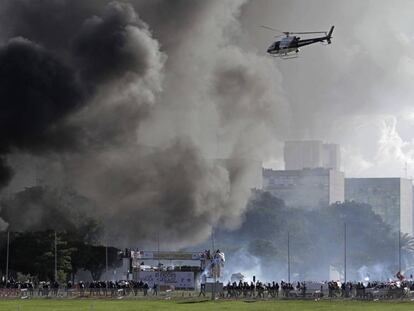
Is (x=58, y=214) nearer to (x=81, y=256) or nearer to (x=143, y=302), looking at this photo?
(x=81, y=256)

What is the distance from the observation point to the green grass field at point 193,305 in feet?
272

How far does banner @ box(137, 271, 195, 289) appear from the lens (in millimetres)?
134875

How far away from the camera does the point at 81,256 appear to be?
6181 inches

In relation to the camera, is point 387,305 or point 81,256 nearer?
point 387,305

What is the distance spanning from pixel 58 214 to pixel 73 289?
4269 centimetres

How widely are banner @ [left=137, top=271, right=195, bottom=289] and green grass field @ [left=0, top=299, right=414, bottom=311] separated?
3733cm

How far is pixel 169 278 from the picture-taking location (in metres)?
136

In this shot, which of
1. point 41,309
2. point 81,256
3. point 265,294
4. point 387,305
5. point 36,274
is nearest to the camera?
point 41,309

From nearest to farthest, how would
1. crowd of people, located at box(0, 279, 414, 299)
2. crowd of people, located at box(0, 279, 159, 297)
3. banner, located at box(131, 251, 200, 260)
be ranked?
crowd of people, located at box(0, 279, 414, 299) < crowd of people, located at box(0, 279, 159, 297) < banner, located at box(131, 251, 200, 260)

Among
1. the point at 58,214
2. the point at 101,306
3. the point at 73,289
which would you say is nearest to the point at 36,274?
the point at 58,214

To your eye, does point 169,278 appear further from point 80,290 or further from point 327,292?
point 327,292

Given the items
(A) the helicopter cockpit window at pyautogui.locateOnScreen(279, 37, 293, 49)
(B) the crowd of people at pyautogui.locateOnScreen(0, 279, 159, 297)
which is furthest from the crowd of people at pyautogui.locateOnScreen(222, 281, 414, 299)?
(A) the helicopter cockpit window at pyautogui.locateOnScreen(279, 37, 293, 49)

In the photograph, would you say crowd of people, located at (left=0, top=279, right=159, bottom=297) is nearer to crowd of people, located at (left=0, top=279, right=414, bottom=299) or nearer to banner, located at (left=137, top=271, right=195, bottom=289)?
crowd of people, located at (left=0, top=279, right=414, bottom=299)

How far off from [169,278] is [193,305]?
47.4 metres
